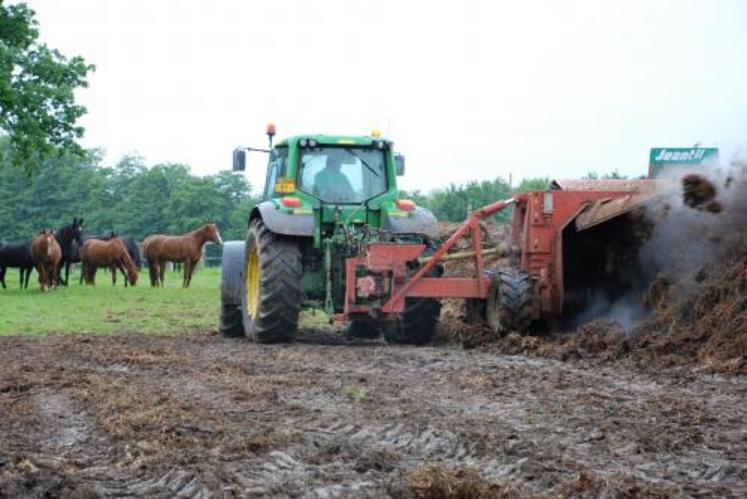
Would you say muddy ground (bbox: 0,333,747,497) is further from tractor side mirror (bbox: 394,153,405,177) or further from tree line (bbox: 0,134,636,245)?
tree line (bbox: 0,134,636,245)

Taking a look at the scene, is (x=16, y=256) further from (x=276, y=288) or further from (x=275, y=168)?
(x=276, y=288)

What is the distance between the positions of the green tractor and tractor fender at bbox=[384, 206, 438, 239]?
0.04 feet

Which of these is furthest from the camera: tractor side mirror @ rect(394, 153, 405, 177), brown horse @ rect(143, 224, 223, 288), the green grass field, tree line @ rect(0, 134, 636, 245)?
tree line @ rect(0, 134, 636, 245)

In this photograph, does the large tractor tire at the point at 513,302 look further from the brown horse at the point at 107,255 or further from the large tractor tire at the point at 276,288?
the brown horse at the point at 107,255

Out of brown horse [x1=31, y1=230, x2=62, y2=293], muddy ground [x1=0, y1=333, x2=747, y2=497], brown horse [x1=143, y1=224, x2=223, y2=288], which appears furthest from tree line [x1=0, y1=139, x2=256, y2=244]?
muddy ground [x1=0, y1=333, x2=747, y2=497]

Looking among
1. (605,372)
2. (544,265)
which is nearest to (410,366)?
(605,372)

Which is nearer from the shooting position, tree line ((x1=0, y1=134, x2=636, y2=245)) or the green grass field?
the green grass field

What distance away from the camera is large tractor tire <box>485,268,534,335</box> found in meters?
11.9

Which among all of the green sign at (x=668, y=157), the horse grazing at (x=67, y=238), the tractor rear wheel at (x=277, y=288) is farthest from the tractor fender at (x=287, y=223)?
the horse grazing at (x=67, y=238)

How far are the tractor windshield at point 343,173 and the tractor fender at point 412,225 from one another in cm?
55

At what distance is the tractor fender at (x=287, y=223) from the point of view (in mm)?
12625

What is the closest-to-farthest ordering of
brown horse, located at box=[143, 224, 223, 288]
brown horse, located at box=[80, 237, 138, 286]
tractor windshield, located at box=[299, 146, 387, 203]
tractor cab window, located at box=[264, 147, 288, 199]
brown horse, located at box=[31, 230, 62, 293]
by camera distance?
tractor windshield, located at box=[299, 146, 387, 203]
tractor cab window, located at box=[264, 147, 288, 199]
brown horse, located at box=[31, 230, 62, 293]
brown horse, located at box=[80, 237, 138, 286]
brown horse, located at box=[143, 224, 223, 288]

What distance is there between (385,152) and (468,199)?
3421 cm

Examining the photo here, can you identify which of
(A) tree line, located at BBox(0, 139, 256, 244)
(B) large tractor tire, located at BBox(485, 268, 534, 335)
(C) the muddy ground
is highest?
(A) tree line, located at BBox(0, 139, 256, 244)
